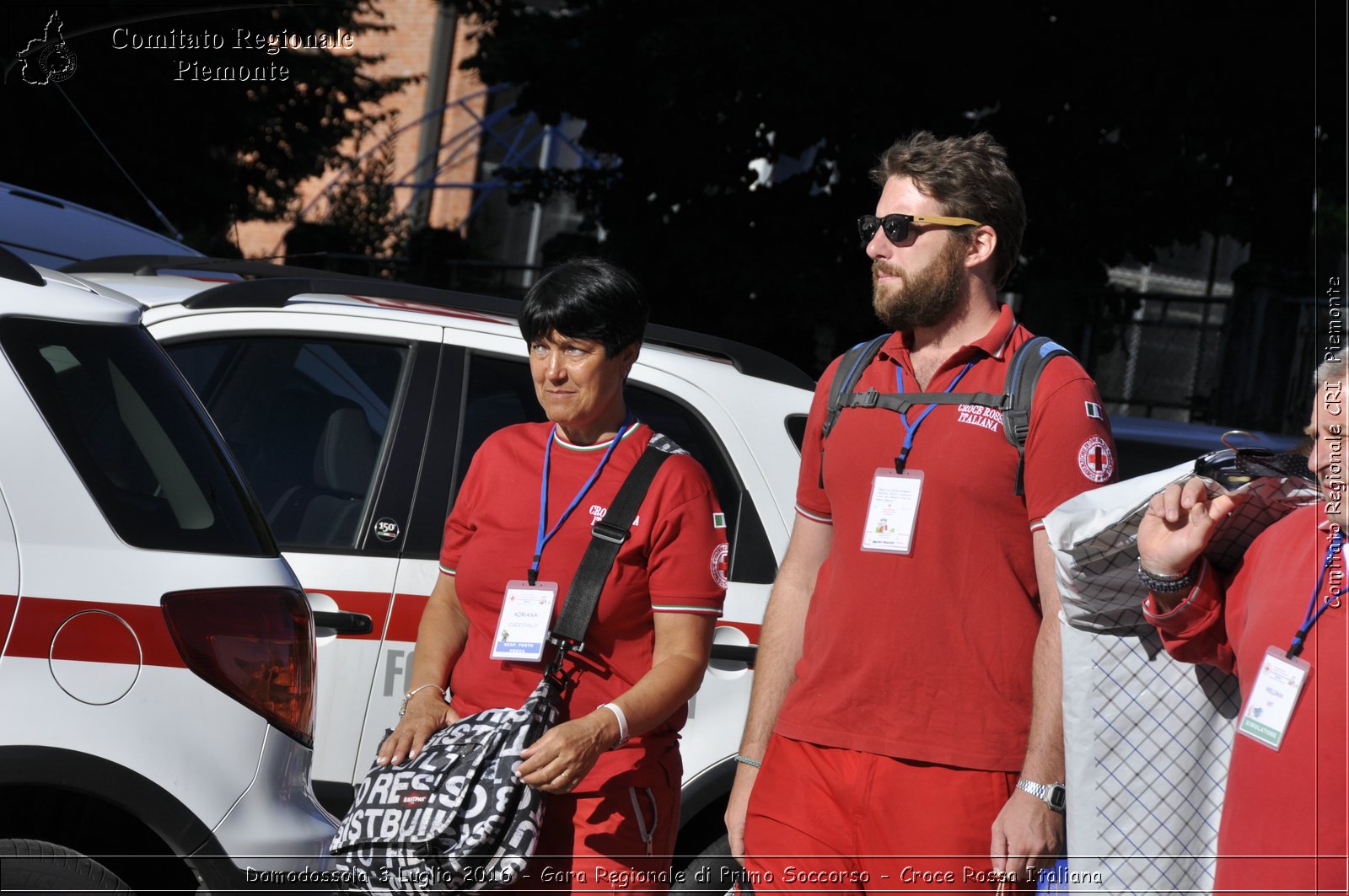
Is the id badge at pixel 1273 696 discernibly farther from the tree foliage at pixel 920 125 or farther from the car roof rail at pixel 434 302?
the tree foliage at pixel 920 125

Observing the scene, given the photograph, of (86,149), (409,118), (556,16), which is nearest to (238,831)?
(556,16)

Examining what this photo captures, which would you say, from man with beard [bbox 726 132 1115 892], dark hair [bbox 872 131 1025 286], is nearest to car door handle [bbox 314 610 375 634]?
man with beard [bbox 726 132 1115 892]

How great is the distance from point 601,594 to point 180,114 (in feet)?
41.8

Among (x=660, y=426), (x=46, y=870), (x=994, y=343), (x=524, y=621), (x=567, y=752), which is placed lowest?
(x=46, y=870)

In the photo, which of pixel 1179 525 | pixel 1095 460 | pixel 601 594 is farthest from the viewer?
pixel 601 594

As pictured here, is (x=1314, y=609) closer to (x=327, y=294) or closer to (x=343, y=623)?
(x=343, y=623)

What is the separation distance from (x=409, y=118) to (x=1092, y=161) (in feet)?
66.1

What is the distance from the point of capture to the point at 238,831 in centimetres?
318

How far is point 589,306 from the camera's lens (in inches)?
121

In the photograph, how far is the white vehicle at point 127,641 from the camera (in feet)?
9.84

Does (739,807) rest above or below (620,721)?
below

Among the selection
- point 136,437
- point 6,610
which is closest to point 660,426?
point 136,437

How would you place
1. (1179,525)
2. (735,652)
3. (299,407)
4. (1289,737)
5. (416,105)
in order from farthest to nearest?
(416,105) < (299,407) < (735,652) < (1179,525) < (1289,737)
